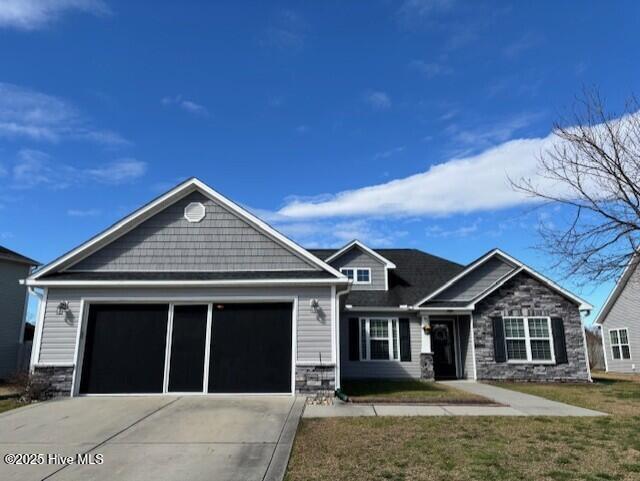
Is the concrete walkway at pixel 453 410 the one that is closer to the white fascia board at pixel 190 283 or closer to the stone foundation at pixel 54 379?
the white fascia board at pixel 190 283

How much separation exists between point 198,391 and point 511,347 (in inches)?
445

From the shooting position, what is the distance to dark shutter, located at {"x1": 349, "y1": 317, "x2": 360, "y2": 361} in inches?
643

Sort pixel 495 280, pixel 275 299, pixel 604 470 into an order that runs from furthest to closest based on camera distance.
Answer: pixel 495 280 < pixel 275 299 < pixel 604 470

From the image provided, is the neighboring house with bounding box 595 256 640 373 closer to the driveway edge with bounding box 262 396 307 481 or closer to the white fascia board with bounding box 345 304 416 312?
the white fascia board with bounding box 345 304 416 312

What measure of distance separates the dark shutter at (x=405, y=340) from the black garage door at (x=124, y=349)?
8961mm

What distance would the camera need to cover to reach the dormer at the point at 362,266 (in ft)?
61.1

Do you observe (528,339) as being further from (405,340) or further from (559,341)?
(405,340)

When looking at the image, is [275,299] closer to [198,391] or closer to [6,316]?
[198,391]

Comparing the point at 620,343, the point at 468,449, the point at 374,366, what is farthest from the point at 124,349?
the point at 620,343

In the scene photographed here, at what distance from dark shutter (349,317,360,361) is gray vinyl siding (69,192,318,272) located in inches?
225

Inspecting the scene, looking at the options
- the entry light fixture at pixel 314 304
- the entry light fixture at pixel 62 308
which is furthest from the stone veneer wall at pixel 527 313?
the entry light fixture at pixel 62 308

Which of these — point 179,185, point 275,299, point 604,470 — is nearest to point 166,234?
point 179,185

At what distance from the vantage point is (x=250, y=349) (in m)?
11.1

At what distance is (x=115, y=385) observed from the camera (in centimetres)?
1097
